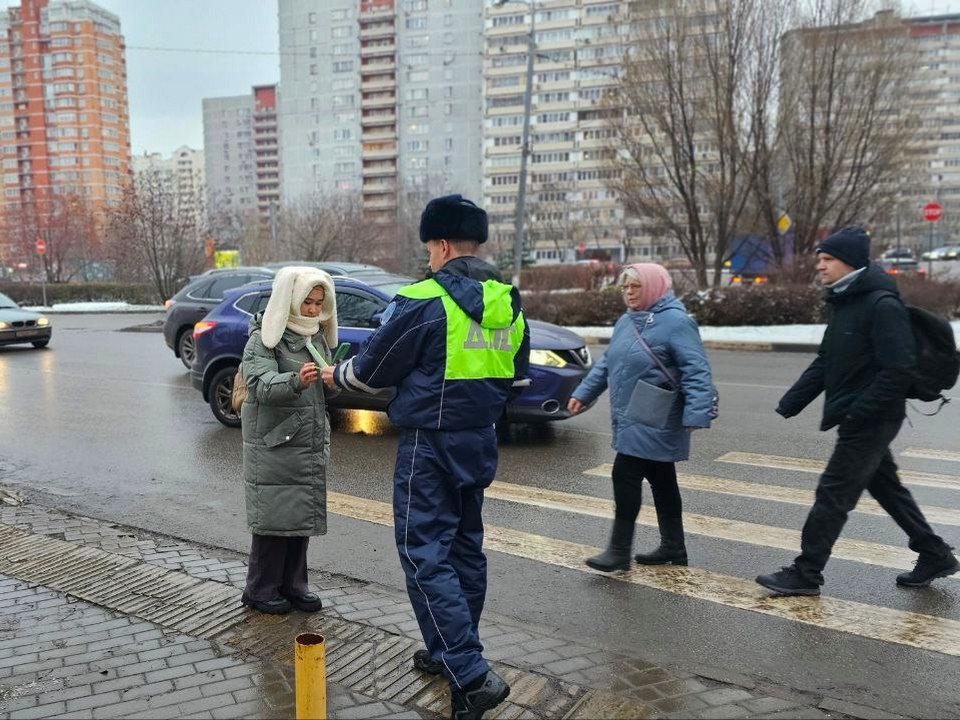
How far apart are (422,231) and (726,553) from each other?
3.03m

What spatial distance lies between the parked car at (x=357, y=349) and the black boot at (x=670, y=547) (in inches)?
109

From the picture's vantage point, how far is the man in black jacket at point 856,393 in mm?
4168

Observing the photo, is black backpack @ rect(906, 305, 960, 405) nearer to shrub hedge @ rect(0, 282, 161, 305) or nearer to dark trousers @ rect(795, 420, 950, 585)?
dark trousers @ rect(795, 420, 950, 585)

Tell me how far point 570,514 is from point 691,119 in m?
18.3

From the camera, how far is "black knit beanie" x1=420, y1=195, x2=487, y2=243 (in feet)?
10.8

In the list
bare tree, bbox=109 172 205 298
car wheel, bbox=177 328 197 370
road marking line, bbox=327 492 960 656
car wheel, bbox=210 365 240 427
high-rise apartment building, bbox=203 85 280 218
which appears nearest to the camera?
road marking line, bbox=327 492 960 656

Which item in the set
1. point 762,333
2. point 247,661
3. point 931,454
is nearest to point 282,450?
point 247,661

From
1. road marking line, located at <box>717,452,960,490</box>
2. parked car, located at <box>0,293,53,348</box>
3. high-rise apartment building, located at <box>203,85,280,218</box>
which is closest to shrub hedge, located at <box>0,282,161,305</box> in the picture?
parked car, located at <box>0,293,53,348</box>

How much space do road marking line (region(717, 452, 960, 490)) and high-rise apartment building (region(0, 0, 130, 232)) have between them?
5413 inches

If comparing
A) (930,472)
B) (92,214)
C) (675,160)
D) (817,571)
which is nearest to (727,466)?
(930,472)

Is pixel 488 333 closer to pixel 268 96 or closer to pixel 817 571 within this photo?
pixel 817 571

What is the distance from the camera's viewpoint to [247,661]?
3652mm

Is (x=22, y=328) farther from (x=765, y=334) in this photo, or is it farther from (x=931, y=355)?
(x=931, y=355)

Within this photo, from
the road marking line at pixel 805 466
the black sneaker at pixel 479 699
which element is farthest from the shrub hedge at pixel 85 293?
the black sneaker at pixel 479 699
